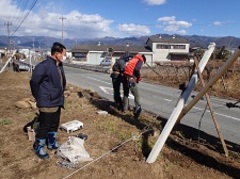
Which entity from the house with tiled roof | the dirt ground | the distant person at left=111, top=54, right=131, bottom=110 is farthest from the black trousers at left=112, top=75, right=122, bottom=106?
the house with tiled roof

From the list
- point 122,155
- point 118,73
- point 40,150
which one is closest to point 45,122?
point 40,150

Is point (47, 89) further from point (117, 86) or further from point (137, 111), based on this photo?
point (117, 86)

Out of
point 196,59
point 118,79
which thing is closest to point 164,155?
point 196,59

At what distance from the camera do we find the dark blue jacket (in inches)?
209

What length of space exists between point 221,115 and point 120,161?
6669mm

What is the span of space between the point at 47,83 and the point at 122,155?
6.13 ft

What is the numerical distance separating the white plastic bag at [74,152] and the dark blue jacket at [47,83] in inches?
30.6

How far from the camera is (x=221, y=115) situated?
10.9 meters

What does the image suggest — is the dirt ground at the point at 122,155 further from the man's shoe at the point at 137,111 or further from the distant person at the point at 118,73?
the distant person at the point at 118,73

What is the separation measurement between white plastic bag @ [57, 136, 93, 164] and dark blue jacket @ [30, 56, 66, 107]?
777 mm

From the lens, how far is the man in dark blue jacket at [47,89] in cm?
532

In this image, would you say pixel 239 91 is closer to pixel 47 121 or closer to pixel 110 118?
pixel 110 118

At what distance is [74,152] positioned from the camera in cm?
532

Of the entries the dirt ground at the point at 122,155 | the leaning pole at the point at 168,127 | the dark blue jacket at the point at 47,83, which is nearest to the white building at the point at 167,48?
the dirt ground at the point at 122,155
